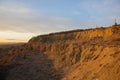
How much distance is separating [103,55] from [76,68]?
3949mm

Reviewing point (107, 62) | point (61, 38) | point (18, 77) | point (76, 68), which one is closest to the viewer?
point (107, 62)

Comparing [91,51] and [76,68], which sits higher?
[91,51]

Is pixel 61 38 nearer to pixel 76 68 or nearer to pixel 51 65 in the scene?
pixel 51 65

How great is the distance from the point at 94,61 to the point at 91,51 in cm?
279

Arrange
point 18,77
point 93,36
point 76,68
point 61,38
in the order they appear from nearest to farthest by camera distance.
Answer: point 76,68 < point 18,77 < point 93,36 < point 61,38

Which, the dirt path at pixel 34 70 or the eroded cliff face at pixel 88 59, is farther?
the dirt path at pixel 34 70

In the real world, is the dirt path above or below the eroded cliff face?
below

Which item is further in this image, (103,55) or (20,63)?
(20,63)

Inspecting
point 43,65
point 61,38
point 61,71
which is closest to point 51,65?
point 43,65

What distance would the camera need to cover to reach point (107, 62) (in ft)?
71.8

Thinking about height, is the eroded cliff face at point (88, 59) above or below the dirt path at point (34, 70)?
above

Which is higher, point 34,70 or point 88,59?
point 88,59

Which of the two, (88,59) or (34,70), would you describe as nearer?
(88,59)

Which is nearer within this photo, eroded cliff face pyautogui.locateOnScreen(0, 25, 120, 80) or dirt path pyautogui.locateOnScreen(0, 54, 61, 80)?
eroded cliff face pyautogui.locateOnScreen(0, 25, 120, 80)
